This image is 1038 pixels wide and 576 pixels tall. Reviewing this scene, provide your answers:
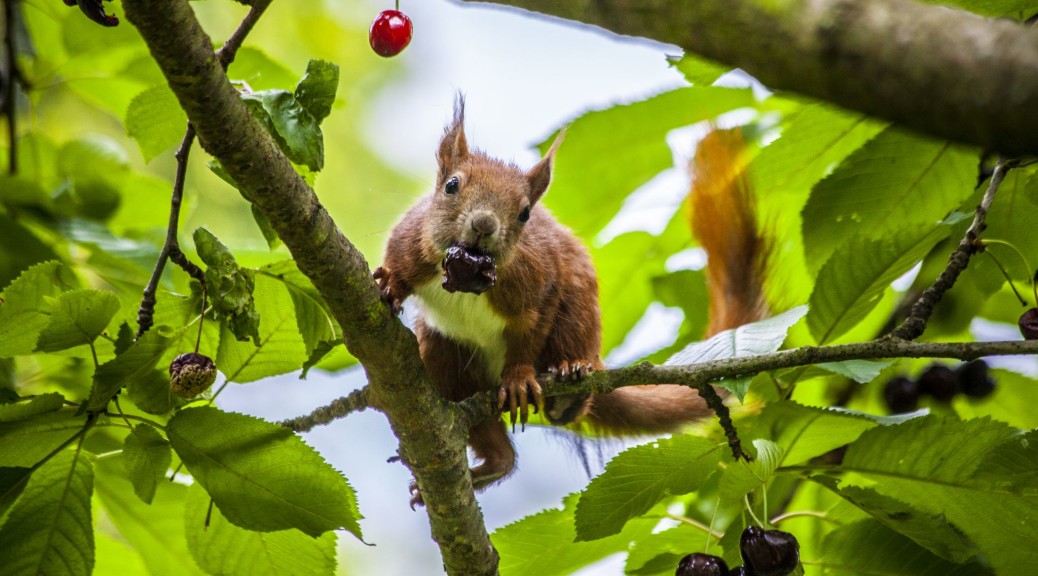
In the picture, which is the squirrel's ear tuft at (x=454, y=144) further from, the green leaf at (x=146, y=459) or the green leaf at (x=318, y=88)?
the green leaf at (x=146, y=459)

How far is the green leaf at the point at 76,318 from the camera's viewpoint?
5.51 ft

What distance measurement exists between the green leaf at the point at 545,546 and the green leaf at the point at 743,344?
1.54 ft

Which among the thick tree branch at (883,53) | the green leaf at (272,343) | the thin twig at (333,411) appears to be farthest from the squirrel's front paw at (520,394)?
the thick tree branch at (883,53)

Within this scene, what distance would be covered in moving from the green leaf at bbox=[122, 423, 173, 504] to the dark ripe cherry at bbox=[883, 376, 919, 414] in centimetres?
225

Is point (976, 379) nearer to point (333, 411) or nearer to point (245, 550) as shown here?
point (333, 411)

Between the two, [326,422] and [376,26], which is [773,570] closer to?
[326,422]

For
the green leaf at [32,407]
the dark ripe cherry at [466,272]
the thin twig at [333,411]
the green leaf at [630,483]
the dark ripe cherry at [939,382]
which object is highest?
the green leaf at [32,407]

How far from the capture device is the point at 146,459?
176cm

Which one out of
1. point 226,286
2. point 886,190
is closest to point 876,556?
point 886,190

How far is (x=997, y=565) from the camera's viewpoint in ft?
6.21

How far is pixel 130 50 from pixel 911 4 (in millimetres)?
3005

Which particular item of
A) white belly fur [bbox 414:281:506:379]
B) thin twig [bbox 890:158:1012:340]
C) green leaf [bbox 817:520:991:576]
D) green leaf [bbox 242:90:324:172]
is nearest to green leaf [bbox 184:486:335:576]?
green leaf [bbox 242:90:324:172]

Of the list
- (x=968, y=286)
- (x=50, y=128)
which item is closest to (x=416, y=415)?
(x=968, y=286)

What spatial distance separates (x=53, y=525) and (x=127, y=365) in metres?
0.37
